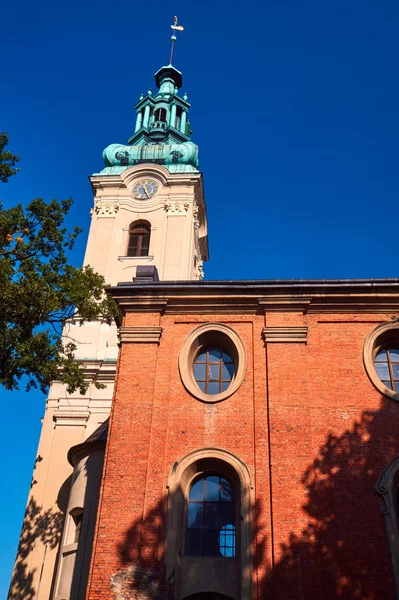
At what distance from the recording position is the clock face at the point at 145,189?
32438 mm

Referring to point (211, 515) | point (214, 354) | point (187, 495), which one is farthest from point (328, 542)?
point (214, 354)

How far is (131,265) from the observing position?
29.2 meters

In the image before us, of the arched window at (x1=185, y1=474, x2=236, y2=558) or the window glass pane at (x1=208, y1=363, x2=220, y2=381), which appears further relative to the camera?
the window glass pane at (x1=208, y1=363, x2=220, y2=381)

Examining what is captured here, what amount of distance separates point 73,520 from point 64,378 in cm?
366

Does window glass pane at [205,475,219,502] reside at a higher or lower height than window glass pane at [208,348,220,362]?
lower

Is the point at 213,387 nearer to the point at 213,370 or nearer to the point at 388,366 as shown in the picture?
the point at 213,370

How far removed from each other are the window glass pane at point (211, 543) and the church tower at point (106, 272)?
3325 millimetres

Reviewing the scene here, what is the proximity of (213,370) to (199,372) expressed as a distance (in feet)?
1.12

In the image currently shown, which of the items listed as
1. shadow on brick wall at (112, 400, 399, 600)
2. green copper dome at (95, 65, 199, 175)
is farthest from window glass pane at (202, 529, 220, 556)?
green copper dome at (95, 65, 199, 175)

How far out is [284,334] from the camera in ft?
48.8

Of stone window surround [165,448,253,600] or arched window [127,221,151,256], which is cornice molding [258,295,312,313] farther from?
arched window [127,221,151,256]

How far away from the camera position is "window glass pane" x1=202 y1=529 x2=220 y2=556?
42.8 ft

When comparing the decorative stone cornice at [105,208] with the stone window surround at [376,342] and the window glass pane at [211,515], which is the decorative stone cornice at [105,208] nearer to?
the stone window surround at [376,342]

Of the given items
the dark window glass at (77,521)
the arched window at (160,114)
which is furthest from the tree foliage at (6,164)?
the arched window at (160,114)
